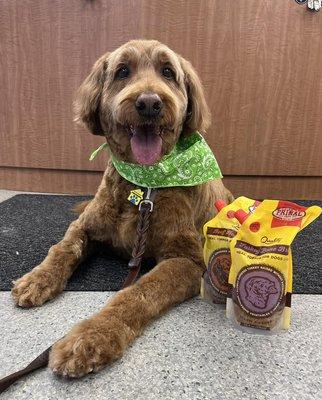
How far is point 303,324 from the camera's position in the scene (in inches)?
44.8

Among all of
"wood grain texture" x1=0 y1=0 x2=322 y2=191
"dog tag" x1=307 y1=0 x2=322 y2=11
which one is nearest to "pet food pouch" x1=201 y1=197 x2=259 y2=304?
"wood grain texture" x1=0 y1=0 x2=322 y2=191

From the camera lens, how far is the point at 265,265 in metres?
1.01

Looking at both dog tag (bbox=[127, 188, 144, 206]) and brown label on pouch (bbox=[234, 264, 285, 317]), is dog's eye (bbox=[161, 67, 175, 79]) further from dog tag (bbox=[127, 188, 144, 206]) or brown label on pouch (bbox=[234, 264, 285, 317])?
brown label on pouch (bbox=[234, 264, 285, 317])

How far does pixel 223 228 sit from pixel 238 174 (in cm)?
158

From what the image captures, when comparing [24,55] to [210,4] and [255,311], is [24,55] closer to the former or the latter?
[210,4]

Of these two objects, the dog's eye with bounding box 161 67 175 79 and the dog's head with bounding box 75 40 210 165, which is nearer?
the dog's head with bounding box 75 40 210 165

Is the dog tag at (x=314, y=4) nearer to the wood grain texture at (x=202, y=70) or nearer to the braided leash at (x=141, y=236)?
the wood grain texture at (x=202, y=70)

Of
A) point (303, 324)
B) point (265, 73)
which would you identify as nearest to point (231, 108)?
point (265, 73)

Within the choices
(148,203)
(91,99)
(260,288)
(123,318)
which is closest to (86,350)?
(123,318)

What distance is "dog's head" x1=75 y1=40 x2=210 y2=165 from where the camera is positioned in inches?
46.6

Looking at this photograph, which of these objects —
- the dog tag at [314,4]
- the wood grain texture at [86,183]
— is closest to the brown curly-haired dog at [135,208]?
the wood grain texture at [86,183]

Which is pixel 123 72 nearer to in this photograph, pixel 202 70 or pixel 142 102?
pixel 142 102

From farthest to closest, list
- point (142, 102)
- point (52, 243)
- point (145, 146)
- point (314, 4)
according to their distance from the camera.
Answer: point (314, 4), point (52, 243), point (145, 146), point (142, 102)

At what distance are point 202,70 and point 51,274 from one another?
1736 mm
